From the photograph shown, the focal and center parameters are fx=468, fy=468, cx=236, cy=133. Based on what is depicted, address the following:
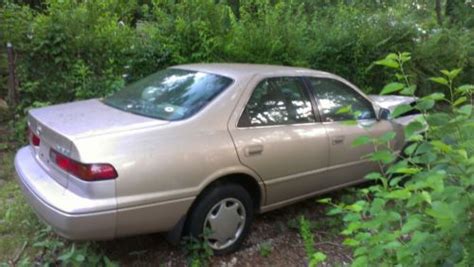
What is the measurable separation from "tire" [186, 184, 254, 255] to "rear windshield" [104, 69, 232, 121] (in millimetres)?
664

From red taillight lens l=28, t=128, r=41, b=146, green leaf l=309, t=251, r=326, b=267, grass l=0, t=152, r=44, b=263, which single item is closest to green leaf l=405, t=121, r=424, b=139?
green leaf l=309, t=251, r=326, b=267

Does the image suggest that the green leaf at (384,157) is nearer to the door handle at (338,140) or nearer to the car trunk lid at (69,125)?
the car trunk lid at (69,125)

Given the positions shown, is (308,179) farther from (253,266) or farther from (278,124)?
(253,266)

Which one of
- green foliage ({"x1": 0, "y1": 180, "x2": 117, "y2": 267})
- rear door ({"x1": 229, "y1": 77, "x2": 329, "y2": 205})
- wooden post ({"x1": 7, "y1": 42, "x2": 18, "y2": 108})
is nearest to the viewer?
green foliage ({"x1": 0, "y1": 180, "x2": 117, "y2": 267})

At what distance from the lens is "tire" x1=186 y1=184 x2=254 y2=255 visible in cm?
354

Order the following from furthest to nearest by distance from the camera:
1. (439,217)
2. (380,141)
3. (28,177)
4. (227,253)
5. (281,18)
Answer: (281,18)
(227,253)
(28,177)
(380,141)
(439,217)

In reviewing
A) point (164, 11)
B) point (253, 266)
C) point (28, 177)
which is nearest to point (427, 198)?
point (253, 266)

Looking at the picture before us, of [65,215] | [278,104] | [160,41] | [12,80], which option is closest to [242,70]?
[278,104]

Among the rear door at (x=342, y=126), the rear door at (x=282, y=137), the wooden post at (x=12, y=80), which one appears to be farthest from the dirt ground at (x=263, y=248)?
the wooden post at (x=12, y=80)

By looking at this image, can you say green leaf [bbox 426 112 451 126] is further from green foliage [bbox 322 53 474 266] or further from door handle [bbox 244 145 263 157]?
door handle [bbox 244 145 263 157]

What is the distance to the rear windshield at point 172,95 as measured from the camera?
3676 millimetres

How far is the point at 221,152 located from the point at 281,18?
502cm

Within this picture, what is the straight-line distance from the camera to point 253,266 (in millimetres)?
3723

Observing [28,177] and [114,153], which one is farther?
[28,177]
